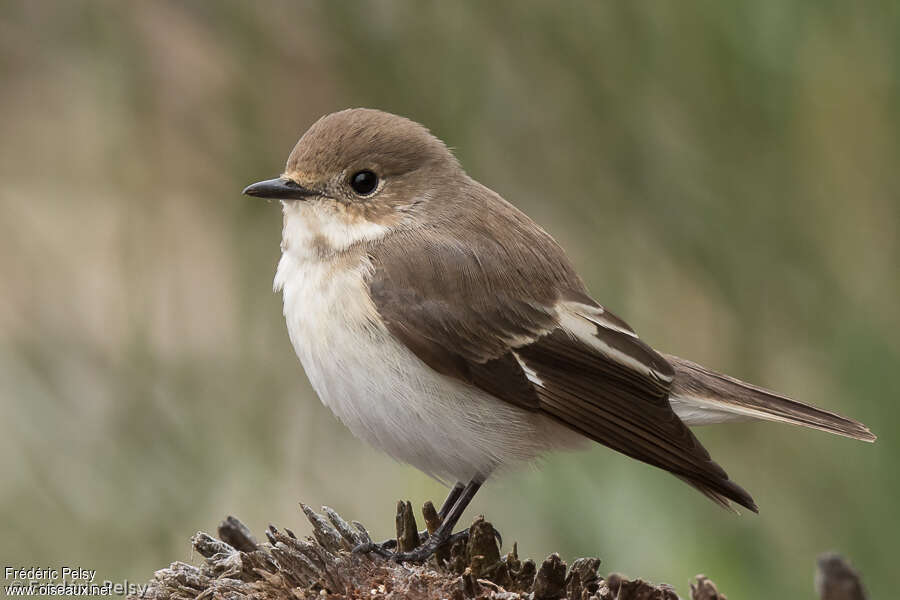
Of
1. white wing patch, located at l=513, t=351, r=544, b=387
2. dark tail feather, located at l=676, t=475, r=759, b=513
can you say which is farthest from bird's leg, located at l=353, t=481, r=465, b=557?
dark tail feather, located at l=676, t=475, r=759, b=513

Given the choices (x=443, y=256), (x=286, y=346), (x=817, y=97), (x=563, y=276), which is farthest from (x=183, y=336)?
(x=817, y=97)

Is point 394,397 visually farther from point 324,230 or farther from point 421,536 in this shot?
point 324,230

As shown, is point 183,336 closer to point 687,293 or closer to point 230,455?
point 230,455

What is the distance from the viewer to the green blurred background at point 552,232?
9.39ft

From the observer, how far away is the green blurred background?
2863mm

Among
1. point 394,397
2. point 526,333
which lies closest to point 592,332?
point 526,333

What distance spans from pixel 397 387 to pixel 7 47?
2.03 metres

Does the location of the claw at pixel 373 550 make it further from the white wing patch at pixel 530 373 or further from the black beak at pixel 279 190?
the black beak at pixel 279 190

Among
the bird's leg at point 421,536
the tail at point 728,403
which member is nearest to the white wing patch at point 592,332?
the tail at point 728,403

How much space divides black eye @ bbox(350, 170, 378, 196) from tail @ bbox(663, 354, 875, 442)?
888mm

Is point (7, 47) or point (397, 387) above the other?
point (7, 47)

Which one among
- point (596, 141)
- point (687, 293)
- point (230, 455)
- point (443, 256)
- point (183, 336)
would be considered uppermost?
point (596, 141)

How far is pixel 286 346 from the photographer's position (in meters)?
3.43

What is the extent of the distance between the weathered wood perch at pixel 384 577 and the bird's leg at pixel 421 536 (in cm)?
3
